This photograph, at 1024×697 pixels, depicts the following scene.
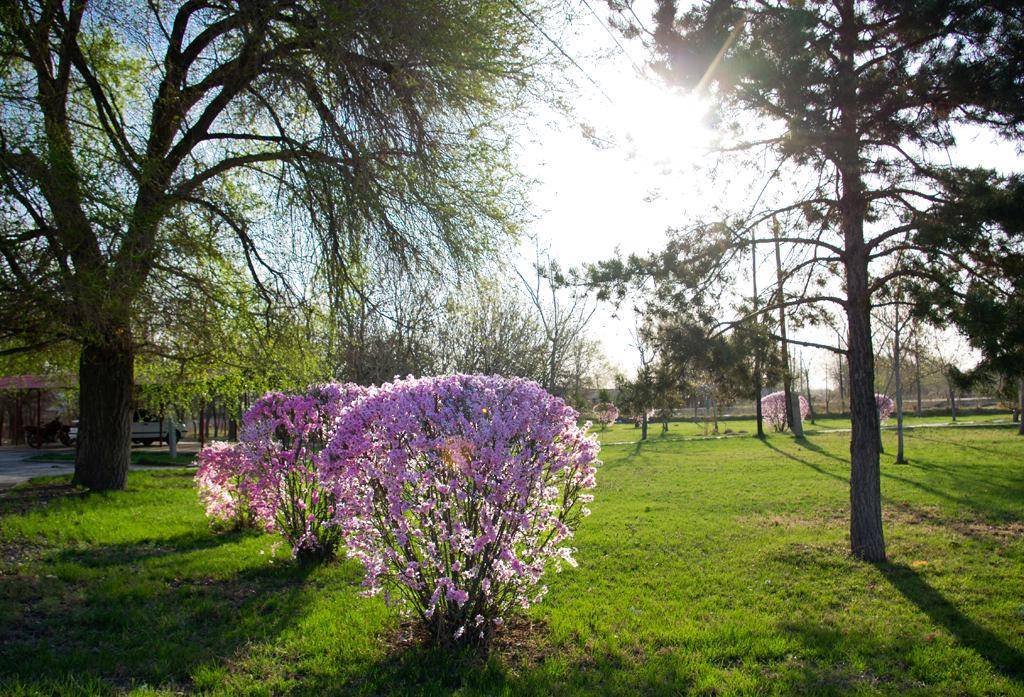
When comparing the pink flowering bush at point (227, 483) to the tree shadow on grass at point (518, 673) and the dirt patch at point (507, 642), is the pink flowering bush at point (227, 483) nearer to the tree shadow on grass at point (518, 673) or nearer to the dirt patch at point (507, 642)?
the dirt patch at point (507, 642)

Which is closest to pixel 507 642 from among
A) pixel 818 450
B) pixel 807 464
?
pixel 807 464

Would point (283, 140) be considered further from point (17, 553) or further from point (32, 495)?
point (32, 495)

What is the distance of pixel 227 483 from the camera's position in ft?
24.7

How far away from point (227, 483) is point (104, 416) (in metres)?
4.02

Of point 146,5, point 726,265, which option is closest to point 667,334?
point 726,265

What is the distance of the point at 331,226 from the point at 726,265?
453 centimetres

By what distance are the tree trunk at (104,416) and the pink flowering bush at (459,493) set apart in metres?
7.22

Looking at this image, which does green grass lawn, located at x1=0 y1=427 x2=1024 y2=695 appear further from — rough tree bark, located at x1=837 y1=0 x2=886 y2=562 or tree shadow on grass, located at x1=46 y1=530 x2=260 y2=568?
rough tree bark, located at x1=837 y1=0 x2=886 y2=562

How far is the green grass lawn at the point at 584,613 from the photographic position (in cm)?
385

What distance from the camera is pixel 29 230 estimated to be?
548 cm

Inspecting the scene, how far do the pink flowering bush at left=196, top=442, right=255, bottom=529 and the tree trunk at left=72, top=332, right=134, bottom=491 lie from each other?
3.15 metres

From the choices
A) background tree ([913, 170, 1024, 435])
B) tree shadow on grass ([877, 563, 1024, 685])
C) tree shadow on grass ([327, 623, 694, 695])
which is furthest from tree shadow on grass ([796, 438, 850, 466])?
tree shadow on grass ([327, 623, 694, 695])

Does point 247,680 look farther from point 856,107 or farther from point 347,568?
point 856,107

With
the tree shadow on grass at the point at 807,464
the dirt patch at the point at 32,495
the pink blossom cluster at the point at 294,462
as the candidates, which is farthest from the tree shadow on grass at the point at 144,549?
the tree shadow on grass at the point at 807,464
